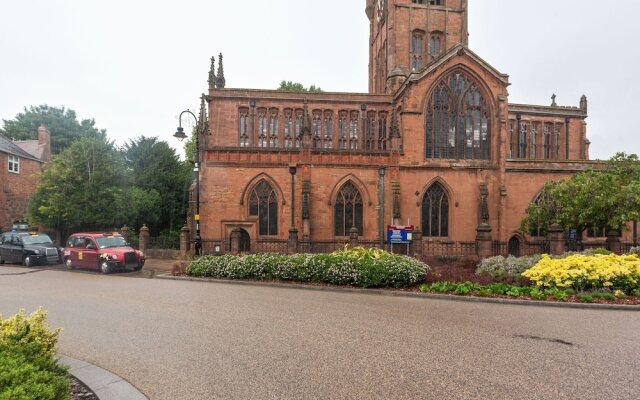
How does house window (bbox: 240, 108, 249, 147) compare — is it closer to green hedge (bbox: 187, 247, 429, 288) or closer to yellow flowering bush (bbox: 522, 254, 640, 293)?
green hedge (bbox: 187, 247, 429, 288)

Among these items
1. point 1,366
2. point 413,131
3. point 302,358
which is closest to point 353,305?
point 302,358

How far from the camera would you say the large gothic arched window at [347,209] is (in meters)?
24.8

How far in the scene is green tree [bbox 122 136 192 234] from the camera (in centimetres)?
3512

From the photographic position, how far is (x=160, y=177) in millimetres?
35750

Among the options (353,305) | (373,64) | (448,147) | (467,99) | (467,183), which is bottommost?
(353,305)

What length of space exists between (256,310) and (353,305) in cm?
255

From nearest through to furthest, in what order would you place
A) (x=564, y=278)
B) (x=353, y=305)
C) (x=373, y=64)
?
(x=353, y=305), (x=564, y=278), (x=373, y=64)

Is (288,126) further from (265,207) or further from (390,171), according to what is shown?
(390,171)

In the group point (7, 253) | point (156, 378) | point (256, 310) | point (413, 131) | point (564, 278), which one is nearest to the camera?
point (156, 378)

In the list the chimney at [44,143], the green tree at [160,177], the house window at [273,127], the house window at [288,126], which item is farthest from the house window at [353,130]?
the chimney at [44,143]

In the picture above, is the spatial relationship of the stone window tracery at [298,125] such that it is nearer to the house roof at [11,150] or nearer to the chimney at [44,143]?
the house roof at [11,150]

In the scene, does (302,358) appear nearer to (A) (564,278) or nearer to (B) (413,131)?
(A) (564,278)

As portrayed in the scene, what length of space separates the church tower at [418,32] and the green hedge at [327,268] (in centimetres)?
2132

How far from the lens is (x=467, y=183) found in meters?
25.2
